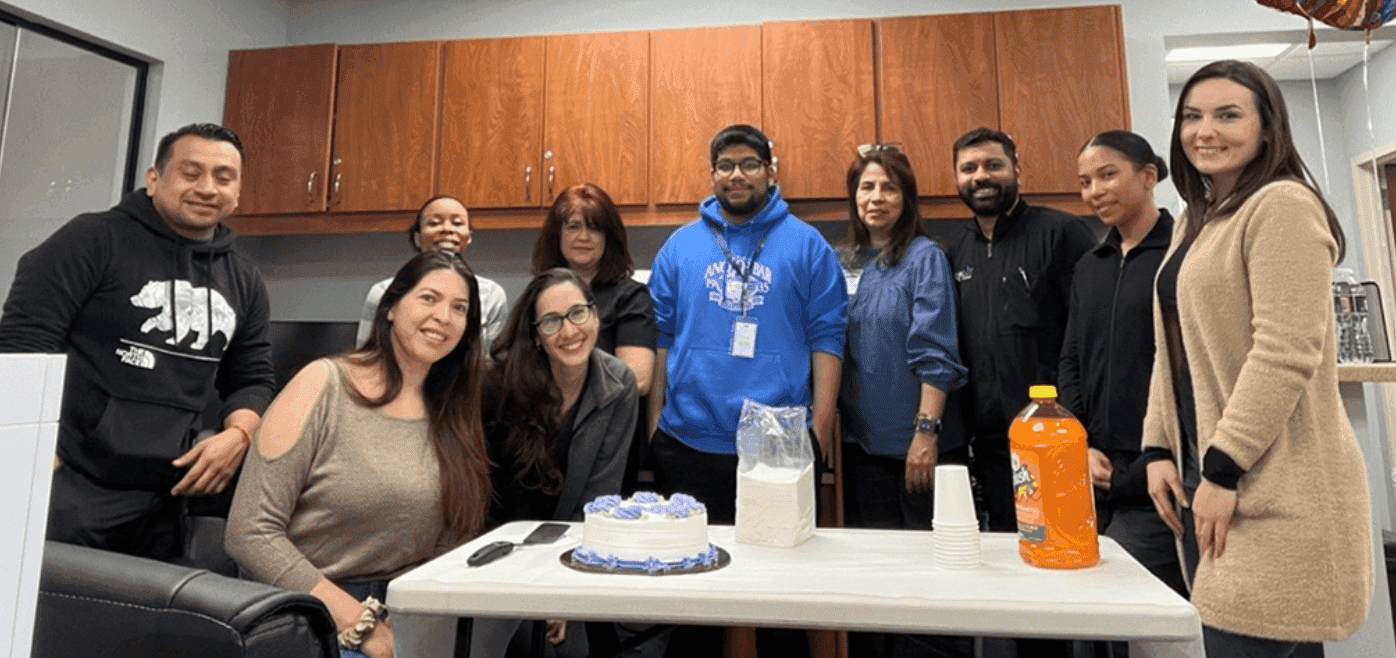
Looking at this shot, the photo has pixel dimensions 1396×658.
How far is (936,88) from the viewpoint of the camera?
2926 millimetres

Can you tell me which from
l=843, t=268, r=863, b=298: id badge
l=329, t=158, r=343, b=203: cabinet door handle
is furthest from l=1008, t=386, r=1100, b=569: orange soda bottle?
l=329, t=158, r=343, b=203: cabinet door handle

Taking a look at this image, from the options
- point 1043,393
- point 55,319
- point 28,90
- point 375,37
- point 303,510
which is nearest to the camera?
point 1043,393

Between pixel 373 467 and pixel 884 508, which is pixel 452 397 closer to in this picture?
pixel 373 467

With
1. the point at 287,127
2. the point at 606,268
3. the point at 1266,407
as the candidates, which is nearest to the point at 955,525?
the point at 1266,407

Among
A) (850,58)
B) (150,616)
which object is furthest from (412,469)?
(850,58)

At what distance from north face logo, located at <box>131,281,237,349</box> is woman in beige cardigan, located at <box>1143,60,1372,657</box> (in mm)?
2168

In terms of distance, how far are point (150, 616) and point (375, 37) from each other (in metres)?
3.58

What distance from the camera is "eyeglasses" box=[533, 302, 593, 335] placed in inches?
69.8

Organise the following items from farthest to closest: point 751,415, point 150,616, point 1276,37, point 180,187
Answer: point 1276,37 < point 180,187 < point 751,415 < point 150,616

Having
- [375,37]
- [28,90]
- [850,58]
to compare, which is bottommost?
[28,90]

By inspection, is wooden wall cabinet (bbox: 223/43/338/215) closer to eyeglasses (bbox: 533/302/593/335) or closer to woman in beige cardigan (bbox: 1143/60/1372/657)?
Answer: eyeglasses (bbox: 533/302/593/335)

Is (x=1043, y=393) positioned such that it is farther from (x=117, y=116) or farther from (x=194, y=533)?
(x=117, y=116)

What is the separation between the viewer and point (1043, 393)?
1066 millimetres

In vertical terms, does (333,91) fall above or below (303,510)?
above
